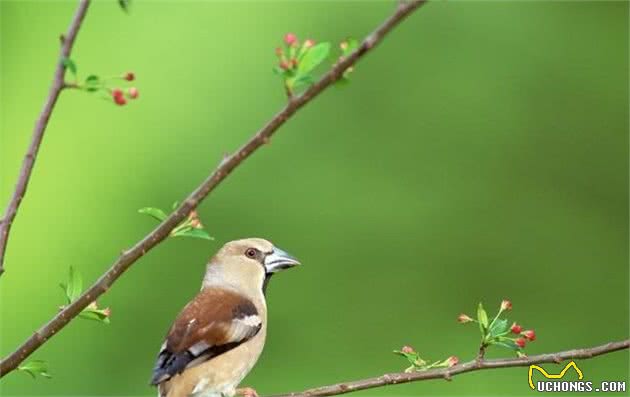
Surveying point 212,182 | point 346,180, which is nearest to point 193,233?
point 212,182

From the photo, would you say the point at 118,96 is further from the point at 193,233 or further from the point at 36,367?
the point at 36,367

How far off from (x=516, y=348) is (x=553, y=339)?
13.1ft

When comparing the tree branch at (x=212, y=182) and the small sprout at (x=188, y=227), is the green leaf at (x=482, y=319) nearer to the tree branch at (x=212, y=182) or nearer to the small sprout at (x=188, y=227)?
the small sprout at (x=188, y=227)

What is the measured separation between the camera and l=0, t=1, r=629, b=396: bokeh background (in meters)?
5.62

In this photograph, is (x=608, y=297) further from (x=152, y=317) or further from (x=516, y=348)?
(x=516, y=348)

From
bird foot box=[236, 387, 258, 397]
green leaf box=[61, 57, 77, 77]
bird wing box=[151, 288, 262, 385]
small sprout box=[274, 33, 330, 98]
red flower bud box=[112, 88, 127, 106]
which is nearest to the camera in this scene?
small sprout box=[274, 33, 330, 98]

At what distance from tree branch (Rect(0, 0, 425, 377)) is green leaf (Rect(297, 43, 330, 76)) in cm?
19

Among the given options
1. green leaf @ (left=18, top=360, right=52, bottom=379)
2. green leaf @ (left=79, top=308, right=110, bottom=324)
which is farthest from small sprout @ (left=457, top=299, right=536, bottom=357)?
green leaf @ (left=18, top=360, right=52, bottom=379)

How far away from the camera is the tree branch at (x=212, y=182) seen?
168 centimetres

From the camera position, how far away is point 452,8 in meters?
7.01

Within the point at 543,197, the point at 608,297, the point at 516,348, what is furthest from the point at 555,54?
the point at 516,348

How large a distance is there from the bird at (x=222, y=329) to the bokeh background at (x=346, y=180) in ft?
7.18

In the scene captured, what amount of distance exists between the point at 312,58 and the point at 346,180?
455 cm

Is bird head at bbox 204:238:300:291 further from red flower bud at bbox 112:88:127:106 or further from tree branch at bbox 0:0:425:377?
tree branch at bbox 0:0:425:377
